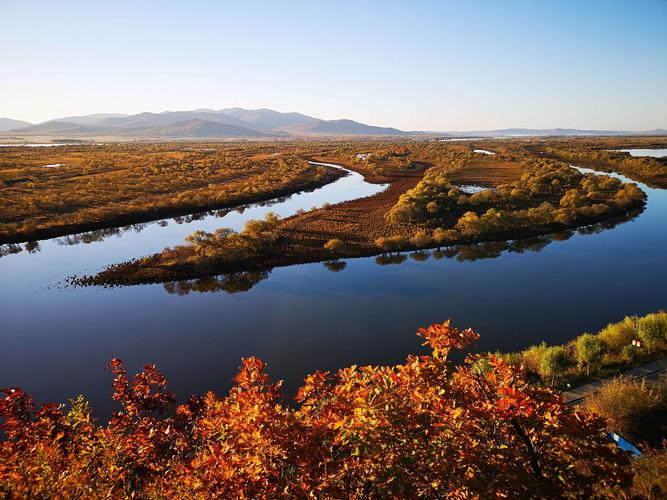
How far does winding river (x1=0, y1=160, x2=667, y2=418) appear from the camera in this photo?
68.5 feet

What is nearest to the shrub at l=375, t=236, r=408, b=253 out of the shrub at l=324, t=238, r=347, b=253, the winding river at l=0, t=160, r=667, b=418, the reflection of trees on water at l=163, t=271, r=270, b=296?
the winding river at l=0, t=160, r=667, b=418

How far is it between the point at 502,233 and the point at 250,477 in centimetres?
4320

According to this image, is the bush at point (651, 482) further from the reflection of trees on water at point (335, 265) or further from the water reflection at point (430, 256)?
the reflection of trees on water at point (335, 265)

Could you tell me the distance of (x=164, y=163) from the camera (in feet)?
320

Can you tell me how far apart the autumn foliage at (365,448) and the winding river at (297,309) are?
42.1 feet

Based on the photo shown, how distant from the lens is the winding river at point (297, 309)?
20.9m

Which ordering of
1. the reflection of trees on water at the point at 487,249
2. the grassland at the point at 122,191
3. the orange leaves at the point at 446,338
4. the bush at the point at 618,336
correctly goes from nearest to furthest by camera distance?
the orange leaves at the point at 446,338 → the bush at the point at 618,336 → the reflection of trees on water at the point at 487,249 → the grassland at the point at 122,191

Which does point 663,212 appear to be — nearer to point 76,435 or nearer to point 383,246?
point 383,246

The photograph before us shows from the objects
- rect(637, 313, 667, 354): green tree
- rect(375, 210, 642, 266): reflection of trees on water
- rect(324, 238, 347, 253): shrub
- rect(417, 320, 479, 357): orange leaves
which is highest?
rect(417, 320, 479, 357): orange leaves

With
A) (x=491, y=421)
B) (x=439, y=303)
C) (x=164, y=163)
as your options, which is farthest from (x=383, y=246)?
(x=164, y=163)

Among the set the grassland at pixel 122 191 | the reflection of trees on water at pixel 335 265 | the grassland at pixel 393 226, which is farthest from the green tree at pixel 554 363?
the grassland at pixel 122 191

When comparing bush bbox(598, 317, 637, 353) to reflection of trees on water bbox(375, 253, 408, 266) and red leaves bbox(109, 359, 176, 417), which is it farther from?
red leaves bbox(109, 359, 176, 417)

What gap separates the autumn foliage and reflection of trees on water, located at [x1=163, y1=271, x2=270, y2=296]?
24774 millimetres

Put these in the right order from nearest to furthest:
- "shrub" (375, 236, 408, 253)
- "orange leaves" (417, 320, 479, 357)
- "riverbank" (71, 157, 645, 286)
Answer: "orange leaves" (417, 320, 479, 357) < "riverbank" (71, 157, 645, 286) < "shrub" (375, 236, 408, 253)
